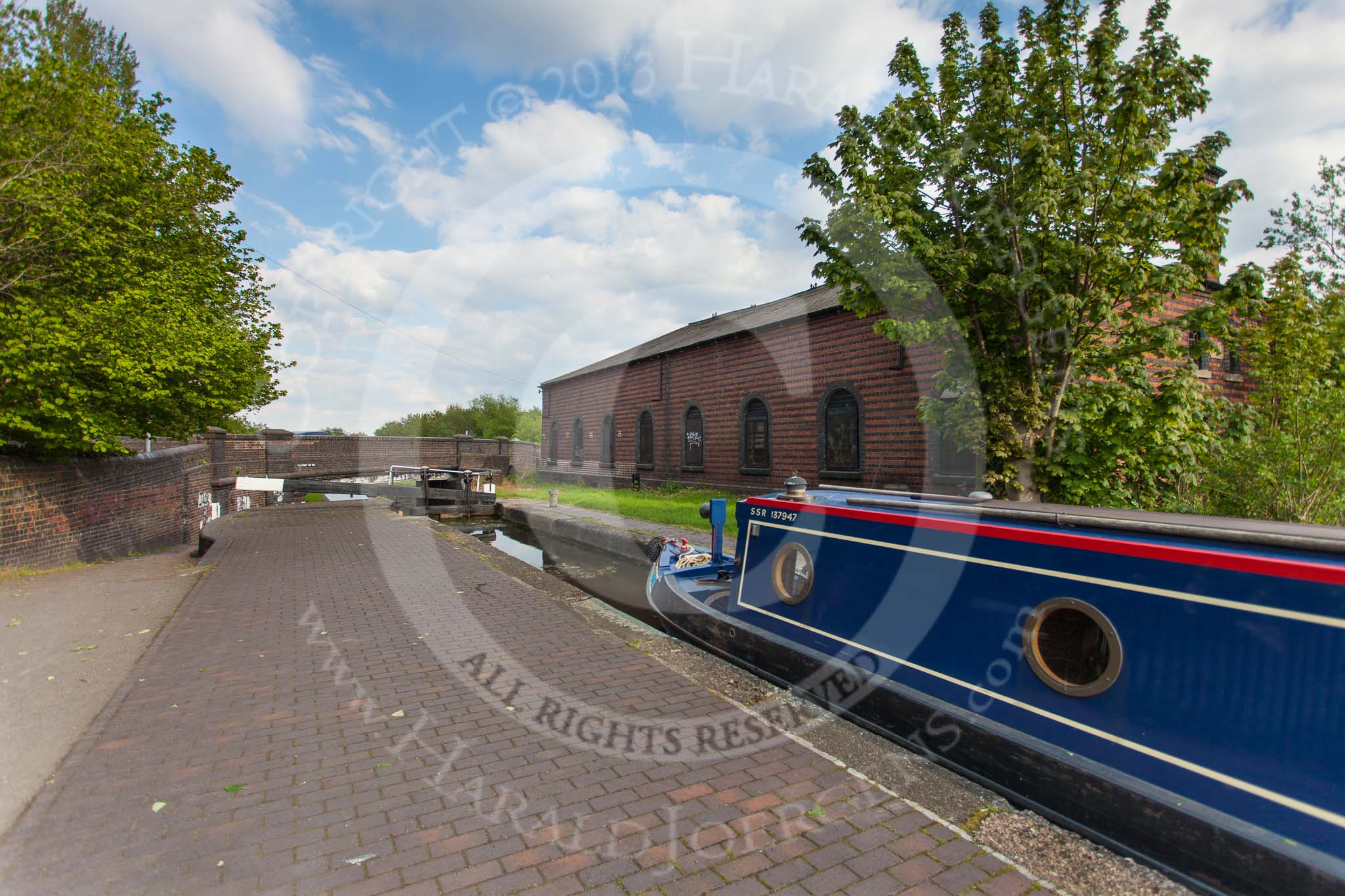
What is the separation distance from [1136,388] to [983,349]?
1712 millimetres

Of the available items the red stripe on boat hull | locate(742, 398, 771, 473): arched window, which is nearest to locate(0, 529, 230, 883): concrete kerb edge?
the red stripe on boat hull

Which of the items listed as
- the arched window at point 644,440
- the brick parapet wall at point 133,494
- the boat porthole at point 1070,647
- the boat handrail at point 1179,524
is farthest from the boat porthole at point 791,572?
the arched window at point 644,440

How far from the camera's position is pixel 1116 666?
2.83m

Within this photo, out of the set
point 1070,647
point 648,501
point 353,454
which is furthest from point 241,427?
point 1070,647

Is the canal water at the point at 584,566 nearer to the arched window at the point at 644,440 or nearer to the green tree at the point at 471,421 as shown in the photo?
the arched window at the point at 644,440

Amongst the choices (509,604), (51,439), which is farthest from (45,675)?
Result: (51,439)

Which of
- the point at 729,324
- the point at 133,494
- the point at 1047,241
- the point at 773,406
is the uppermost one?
the point at 729,324

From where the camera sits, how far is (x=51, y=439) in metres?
8.61

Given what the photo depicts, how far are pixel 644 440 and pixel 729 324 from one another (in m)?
5.46

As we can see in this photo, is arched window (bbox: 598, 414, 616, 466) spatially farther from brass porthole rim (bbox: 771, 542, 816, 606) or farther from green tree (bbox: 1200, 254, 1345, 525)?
brass porthole rim (bbox: 771, 542, 816, 606)

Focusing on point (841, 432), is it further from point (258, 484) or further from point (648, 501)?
point (258, 484)

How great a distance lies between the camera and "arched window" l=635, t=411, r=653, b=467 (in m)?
22.2

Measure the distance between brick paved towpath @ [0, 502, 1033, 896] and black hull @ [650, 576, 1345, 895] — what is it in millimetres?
645

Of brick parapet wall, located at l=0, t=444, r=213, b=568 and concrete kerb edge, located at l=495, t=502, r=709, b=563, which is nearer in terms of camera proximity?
brick parapet wall, located at l=0, t=444, r=213, b=568
